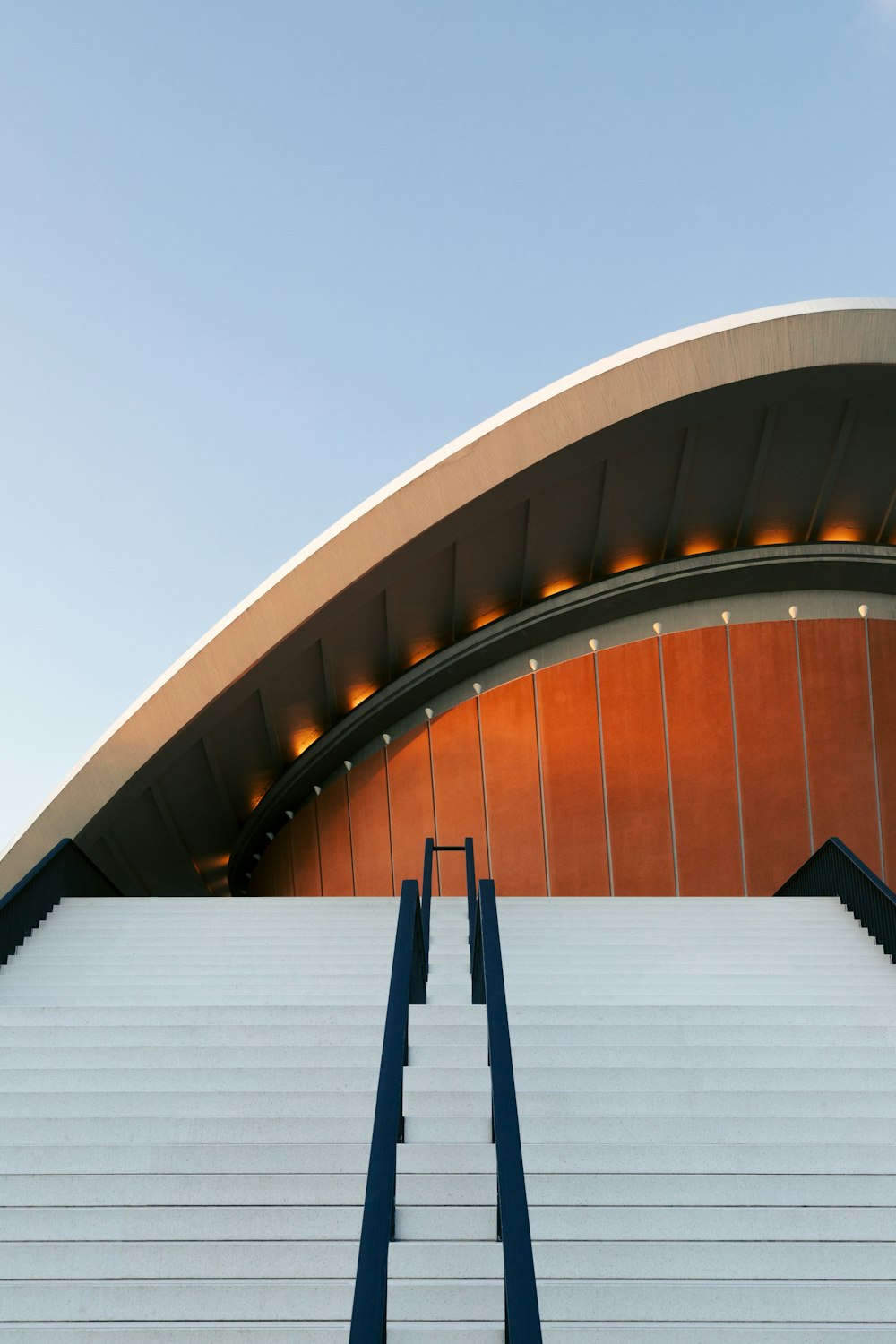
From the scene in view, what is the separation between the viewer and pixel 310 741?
1672 centimetres

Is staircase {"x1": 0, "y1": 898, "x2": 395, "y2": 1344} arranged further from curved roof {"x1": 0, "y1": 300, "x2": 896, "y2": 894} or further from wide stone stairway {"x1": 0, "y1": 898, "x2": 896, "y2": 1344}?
curved roof {"x1": 0, "y1": 300, "x2": 896, "y2": 894}

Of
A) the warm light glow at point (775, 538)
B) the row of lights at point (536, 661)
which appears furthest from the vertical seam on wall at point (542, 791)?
the warm light glow at point (775, 538)

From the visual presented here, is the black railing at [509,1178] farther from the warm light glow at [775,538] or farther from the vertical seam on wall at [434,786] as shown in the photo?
the warm light glow at [775,538]

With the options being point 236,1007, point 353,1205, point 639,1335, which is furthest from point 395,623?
point 639,1335

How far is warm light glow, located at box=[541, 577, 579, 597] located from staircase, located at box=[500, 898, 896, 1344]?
7878 mm

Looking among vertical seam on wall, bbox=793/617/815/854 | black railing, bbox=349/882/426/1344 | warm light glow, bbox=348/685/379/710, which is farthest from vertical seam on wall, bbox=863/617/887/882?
black railing, bbox=349/882/426/1344

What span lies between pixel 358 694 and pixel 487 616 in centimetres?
229

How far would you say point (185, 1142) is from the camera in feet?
18.2

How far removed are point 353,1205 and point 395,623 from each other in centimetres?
1060

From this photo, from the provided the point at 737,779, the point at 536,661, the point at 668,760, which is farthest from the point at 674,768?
the point at 536,661

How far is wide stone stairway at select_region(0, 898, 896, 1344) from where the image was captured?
4.33 metres

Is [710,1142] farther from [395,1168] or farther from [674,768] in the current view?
[674,768]

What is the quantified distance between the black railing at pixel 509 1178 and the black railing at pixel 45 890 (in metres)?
Result: 4.82

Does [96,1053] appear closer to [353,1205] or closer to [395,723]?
[353,1205]
